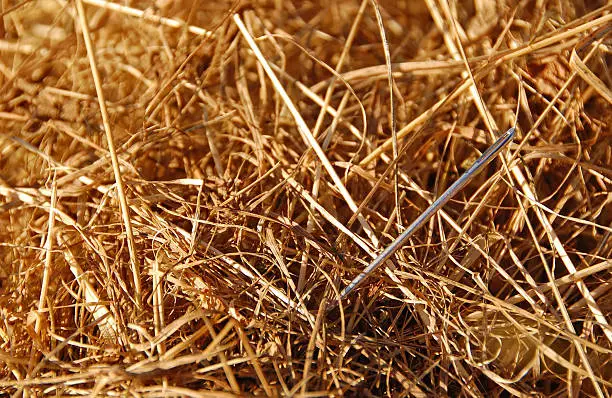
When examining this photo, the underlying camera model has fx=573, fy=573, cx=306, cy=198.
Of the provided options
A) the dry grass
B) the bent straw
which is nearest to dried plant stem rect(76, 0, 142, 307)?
the dry grass

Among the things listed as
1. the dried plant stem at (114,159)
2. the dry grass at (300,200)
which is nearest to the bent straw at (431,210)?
the dry grass at (300,200)

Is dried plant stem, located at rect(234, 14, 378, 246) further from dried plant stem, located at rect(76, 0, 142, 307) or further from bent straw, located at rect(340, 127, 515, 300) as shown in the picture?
dried plant stem, located at rect(76, 0, 142, 307)

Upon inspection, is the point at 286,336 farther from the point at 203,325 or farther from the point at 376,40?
the point at 376,40

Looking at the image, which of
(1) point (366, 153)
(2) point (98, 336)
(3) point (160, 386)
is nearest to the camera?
(3) point (160, 386)

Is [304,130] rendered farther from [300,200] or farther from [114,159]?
[114,159]

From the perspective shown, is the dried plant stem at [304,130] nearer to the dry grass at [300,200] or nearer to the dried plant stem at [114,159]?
the dry grass at [300,200]

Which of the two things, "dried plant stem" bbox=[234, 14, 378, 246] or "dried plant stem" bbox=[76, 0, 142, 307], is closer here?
"dried plant stem" bbox=[76, 0, 142, 307]

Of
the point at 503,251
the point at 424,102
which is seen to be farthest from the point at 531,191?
the point at 424,102
